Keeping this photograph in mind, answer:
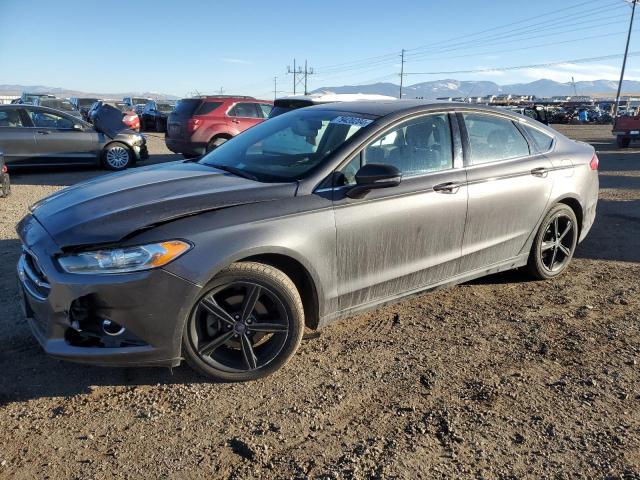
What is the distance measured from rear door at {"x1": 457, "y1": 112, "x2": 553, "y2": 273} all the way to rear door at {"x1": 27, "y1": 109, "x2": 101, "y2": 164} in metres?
9.83

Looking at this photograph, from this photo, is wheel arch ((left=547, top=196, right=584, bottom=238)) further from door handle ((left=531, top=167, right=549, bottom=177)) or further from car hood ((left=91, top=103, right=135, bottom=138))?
car hood ((left=91, top=103, right=135, bottom=138))

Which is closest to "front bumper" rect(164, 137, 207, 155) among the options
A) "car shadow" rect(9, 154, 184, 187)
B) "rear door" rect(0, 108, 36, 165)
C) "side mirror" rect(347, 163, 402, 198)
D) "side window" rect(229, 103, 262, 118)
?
"car shadow" rect(9, 154, 184, 187)

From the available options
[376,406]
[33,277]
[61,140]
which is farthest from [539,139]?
[61,140]

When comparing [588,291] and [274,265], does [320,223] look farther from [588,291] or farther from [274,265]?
[588,291]

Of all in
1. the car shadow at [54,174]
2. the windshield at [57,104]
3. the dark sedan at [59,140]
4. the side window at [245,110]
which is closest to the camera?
the car shadow at [54,174]

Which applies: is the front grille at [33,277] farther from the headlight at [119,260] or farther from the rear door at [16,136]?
the rear door at [16,136]

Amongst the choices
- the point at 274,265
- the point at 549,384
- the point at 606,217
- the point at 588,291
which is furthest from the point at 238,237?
the point at 606,217

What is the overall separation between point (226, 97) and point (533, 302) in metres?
10.5

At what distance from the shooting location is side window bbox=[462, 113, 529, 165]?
162 inches

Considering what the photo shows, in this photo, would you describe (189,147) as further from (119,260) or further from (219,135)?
(119,260)

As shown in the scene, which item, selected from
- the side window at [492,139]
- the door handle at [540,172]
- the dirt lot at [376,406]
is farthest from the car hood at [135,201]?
the door handle at [540,172]

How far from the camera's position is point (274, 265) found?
10.4ft

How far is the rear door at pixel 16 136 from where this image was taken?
35.3ft

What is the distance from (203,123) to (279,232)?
32.8ft
